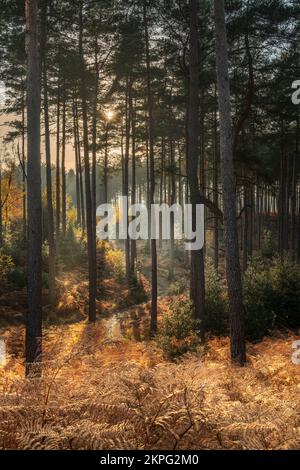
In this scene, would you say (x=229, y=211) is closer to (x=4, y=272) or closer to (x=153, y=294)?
(x=153, y=294)

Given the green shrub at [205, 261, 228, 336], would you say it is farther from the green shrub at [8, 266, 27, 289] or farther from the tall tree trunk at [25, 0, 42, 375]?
the green shrub at [8, 266, 27, 289]

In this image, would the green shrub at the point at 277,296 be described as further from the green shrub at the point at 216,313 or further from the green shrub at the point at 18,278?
the green shrub at the point at 18,278

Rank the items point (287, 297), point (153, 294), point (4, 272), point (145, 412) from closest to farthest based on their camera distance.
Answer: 1. point (145, 412)
2. point (287, 297)
3. point (153, 294)
4. point (4, 272)

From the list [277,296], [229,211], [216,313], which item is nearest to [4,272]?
[216,313]

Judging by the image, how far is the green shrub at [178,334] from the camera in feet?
36.2

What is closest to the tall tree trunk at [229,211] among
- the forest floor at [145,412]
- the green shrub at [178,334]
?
the green shrub at [178,334]

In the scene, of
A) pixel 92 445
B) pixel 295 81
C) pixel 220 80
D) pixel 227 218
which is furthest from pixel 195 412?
pixel 295 81

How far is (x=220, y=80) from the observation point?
923 centimetres

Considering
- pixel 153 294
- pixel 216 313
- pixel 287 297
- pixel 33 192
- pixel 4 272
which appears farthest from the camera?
pixel 4 272

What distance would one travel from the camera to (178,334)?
38.3ft

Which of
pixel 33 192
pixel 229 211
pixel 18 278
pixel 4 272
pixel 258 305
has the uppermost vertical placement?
pixel 33 192

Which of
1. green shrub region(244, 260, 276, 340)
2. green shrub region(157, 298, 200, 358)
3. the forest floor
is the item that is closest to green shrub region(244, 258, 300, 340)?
green shrub region(244, 260, 276, 340)

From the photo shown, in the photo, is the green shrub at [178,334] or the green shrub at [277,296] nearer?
the green shrub at [178,334]

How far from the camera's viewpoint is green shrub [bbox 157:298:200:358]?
11.0 m
